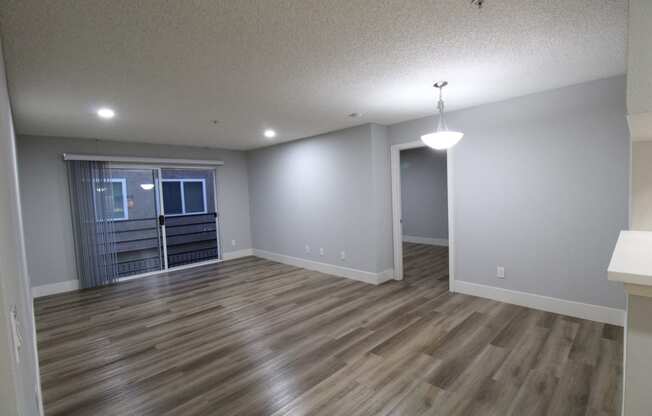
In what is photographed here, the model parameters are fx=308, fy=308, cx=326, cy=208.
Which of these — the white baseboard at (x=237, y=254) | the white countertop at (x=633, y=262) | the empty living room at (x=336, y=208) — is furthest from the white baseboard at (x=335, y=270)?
the white countertop at (x=633, y=262)

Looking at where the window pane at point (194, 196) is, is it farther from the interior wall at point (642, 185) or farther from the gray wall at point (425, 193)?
the interior wall at point (642, 185)

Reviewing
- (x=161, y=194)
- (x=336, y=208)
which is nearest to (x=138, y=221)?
(x=161, y=194)

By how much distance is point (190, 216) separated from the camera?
6859mm

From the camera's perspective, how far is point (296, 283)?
4.84 meters

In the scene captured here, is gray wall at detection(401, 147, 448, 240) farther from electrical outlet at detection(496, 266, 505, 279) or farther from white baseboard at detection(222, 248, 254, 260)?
white baseboard at detection(222, 248, 254, 260)

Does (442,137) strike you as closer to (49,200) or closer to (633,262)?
(633,262)

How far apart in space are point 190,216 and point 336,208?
3.61 metres

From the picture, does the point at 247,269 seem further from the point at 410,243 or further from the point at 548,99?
the point at 548,99

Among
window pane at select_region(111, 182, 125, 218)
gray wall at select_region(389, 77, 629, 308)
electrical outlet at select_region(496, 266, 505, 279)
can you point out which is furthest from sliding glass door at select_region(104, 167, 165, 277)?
electrical outlet at select_region(496, 266, 505, 279)

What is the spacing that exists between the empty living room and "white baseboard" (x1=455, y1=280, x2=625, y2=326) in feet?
0.06

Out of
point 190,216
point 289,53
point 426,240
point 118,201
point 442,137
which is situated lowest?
point 426,240

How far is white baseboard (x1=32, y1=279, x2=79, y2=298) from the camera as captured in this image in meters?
4.56

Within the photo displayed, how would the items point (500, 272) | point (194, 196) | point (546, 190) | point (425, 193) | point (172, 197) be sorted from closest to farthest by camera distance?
point (546, 190) < point (500, 272) < point (172, 197) < point (194, 196) < point (425, 193)

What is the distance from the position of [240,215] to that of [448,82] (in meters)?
5.24
